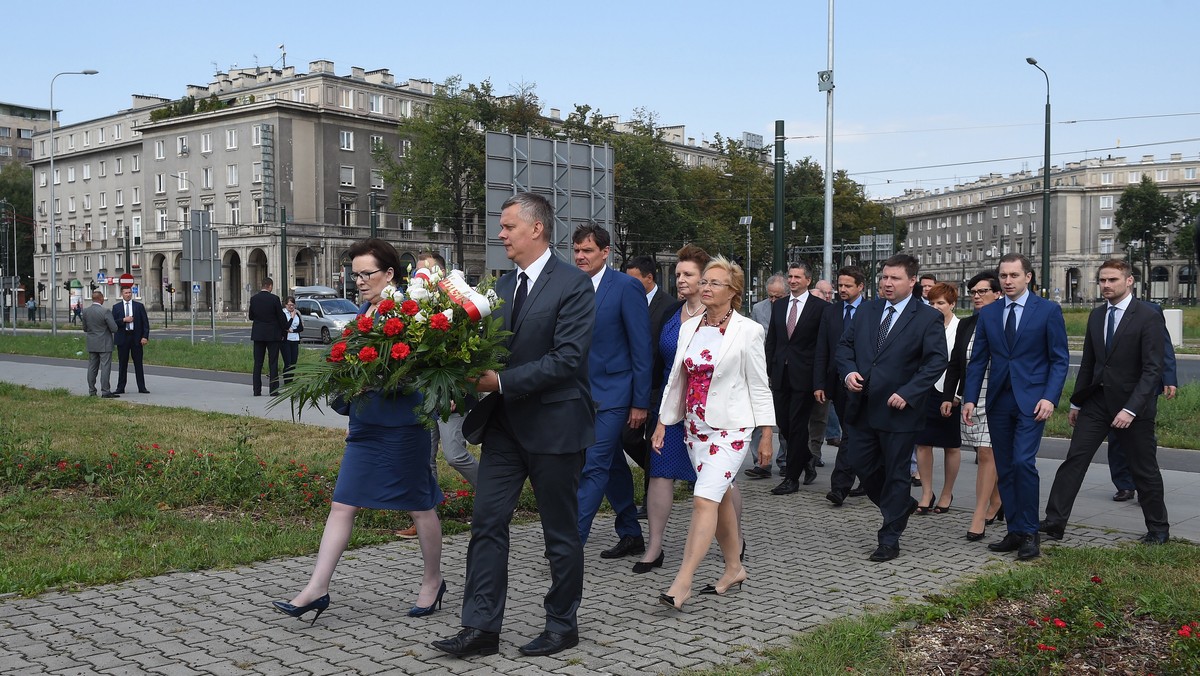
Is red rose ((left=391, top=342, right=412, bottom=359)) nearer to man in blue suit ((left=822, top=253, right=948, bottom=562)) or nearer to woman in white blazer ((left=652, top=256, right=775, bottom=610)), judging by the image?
woman in white blazer ((left=652, top=256, right=775, bottom=610))

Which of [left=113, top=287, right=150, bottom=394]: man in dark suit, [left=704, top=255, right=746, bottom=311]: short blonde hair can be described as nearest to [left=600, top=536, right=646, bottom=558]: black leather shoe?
[left=704, top=255, right=746, bottom=311]: short blonde hair

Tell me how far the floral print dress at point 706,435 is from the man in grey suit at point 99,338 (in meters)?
14.5

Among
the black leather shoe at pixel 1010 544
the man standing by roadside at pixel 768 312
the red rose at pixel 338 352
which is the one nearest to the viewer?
the red rose at pixel 338 352

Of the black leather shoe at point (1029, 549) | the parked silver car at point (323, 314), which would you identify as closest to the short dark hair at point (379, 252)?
the black leather shoe at point (1029, 549)

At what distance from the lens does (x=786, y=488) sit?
9664 millimetres

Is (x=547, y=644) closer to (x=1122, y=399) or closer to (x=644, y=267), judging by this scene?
(x=644, y=267)

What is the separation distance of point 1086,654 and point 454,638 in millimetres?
2768

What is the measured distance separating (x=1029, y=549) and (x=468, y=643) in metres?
4.06

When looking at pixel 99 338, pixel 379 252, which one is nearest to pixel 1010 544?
pixel 379 252

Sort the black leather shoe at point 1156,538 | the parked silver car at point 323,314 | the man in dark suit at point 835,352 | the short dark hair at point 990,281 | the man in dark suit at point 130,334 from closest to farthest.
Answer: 1. the black leather shoe at point 1156,538
2. the short dark hair at point 990,281
3. the man in dark suit at point 835,352
4. the man in dark suit at point 130,334
5. the parked silver car at point 323,314

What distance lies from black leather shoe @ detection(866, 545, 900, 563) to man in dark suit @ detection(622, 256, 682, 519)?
1.56 meters

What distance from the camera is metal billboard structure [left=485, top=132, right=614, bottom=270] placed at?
1252cm

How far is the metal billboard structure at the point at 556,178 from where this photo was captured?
12.5m

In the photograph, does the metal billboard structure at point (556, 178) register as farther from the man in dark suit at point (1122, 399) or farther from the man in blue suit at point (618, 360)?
the man in dark suit at point (1122, 399)
